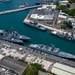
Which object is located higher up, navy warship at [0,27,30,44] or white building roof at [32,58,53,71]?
navy warship at [0,27,30,44]

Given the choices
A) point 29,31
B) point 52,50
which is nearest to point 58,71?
point 52,50

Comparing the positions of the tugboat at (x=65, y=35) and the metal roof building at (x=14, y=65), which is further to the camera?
the tugboat at (x=65, y=35)

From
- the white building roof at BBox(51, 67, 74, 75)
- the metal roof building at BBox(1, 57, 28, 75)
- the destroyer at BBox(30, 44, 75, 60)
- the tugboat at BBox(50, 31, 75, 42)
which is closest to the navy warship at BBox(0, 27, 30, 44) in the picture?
the destroyer at BBox(30, 44, 75, 60)

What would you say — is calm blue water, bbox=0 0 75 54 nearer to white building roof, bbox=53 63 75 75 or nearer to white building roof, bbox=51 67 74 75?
white building roof, bbox=53 63 75 75

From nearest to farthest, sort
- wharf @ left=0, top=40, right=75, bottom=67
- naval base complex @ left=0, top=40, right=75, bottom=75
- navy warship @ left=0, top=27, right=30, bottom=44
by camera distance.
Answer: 1. naval base complex @ left=0, top=40, right=75, bottom=75
2. wharf @ left=0, top=40, right=75, bottom=67
3. navy warship @ left=0, top=27, right=30, bottom=44

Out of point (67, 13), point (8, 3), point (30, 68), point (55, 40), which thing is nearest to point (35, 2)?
point (8, 3)

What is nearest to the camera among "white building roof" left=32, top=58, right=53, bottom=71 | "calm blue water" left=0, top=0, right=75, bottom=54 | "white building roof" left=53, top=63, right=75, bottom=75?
"white building roof" left=53, top=63, right=75, bottom=75

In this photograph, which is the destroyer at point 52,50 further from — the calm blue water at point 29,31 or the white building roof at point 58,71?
the white building roof at point 58,71

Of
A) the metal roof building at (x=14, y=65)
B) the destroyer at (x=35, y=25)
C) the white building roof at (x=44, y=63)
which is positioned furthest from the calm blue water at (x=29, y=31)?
the metal roof building at (x=14, y=65)

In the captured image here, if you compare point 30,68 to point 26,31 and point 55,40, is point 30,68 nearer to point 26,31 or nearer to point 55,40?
point 55,40
